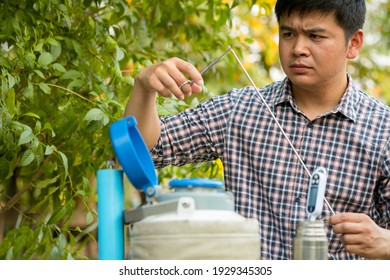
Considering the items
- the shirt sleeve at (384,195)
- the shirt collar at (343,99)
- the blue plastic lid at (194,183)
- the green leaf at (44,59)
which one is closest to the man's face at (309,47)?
the shirt collar at (343,99)

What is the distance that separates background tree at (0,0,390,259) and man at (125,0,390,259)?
0.75 feet

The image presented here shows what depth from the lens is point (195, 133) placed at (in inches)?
86.3

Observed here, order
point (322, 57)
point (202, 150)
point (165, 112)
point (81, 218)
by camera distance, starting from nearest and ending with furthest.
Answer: point (322, 57) → point (202, 150) → point (165, 112) → point (81, 218)

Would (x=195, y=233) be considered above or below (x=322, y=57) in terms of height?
below

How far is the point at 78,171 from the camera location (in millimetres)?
2674

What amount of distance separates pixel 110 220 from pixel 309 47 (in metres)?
0.85

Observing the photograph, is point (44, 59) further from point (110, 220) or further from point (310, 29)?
point (110, 220)

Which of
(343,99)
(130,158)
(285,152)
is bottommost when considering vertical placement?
(130,158)

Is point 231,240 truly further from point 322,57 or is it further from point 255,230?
point 322,57

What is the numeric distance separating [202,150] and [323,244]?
963 mm

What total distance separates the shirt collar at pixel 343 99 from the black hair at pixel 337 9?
16 centimetres

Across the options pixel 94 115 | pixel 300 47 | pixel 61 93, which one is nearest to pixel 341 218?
pixel 300 47

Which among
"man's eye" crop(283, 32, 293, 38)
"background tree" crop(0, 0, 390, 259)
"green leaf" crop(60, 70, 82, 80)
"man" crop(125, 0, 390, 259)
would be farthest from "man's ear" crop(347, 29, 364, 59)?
"green leaf" crop(60, 70, 82, 80)

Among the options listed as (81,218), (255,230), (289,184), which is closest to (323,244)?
(255,230)
